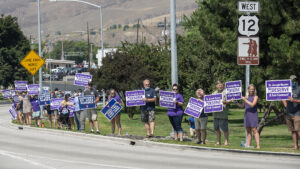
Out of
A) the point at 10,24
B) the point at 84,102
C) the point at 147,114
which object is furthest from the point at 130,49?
the point at 147,114

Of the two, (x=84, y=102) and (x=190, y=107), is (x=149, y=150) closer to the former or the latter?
(x=190, y=107)

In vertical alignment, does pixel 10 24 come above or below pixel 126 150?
above

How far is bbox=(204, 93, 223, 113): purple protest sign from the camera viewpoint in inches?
739

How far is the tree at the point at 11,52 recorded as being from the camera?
71.7 m

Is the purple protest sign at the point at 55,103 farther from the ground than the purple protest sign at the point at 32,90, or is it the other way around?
the purple protest sign at the point at 32,90

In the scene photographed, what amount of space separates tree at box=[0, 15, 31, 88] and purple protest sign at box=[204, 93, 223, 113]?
54535 millimetres

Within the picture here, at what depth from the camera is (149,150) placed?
59.6 ft

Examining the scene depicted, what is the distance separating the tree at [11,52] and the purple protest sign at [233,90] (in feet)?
181

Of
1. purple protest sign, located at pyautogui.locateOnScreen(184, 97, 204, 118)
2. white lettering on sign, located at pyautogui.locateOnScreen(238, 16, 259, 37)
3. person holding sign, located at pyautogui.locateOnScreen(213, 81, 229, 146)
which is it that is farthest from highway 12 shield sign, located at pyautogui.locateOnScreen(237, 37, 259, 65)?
purple protest sign, located at pyautogui.locateOnScreen(184, 97, 204, 118)

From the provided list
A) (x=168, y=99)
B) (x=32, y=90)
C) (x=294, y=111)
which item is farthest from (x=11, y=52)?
(x=294, y=111)

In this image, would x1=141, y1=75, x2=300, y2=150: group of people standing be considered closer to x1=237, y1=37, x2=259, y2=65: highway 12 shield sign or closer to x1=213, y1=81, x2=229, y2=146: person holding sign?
x1=213, y1=81, x2=229, y2=146: person holding sign

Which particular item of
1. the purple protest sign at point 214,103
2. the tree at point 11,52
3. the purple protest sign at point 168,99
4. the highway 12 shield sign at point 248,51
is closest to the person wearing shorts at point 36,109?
the purple protest sign at point 168,99

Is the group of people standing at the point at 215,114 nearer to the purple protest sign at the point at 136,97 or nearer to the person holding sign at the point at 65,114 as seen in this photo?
the purple protest sign at the point at 136,97

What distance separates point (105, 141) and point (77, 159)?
503cm
